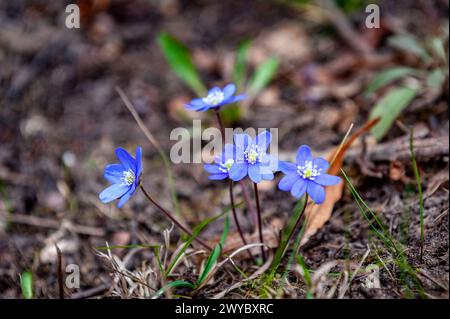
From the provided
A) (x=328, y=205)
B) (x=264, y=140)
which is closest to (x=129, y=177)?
(x=264, y=140)

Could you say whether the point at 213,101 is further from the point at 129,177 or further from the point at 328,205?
the point at 328,205

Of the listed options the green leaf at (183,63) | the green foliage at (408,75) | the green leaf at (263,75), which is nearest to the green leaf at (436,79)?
the green foliage at (408,75)


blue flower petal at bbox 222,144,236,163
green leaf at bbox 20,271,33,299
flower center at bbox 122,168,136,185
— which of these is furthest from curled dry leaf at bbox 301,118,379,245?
green leaf at bbox 20,271,33,299

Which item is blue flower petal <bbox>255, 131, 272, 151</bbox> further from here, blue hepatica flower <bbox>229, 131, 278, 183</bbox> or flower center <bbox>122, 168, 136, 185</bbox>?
flower center <bbox>122, 168, 136, 185</bbox>

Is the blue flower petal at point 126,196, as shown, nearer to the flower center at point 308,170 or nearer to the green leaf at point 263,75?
the flower center at point 308,170
